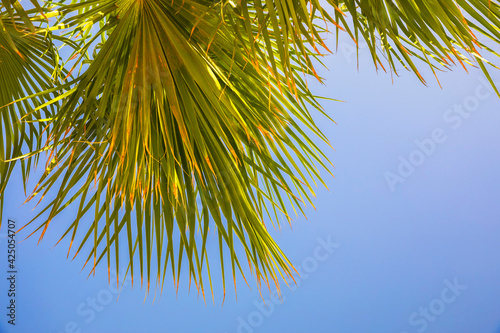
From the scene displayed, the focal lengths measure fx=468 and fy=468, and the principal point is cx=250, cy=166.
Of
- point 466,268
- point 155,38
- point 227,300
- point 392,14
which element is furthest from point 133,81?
point 466,268

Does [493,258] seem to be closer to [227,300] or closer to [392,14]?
[227,300]

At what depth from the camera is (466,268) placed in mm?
2646

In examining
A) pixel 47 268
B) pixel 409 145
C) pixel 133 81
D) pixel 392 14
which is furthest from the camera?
pixel 409 145

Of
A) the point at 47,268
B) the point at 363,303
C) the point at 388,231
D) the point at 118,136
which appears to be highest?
the point at 47,268

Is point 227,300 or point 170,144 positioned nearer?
point 170,144

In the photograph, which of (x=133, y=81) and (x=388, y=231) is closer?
(x=133, y=81)

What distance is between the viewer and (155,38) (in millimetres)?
646

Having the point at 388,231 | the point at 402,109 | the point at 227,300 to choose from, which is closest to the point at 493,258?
the point at 388,231

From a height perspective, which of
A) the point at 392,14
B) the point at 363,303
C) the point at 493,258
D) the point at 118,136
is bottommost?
the point at 493,258

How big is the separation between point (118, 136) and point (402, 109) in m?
2.40

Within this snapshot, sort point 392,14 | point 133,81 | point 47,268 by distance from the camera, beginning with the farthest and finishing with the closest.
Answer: point 47,268 → point 133,81 → point 392,14

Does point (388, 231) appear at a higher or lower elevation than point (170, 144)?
lower

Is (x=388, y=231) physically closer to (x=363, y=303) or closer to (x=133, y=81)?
(x=363, y=303)

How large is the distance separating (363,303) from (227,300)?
77 cm
